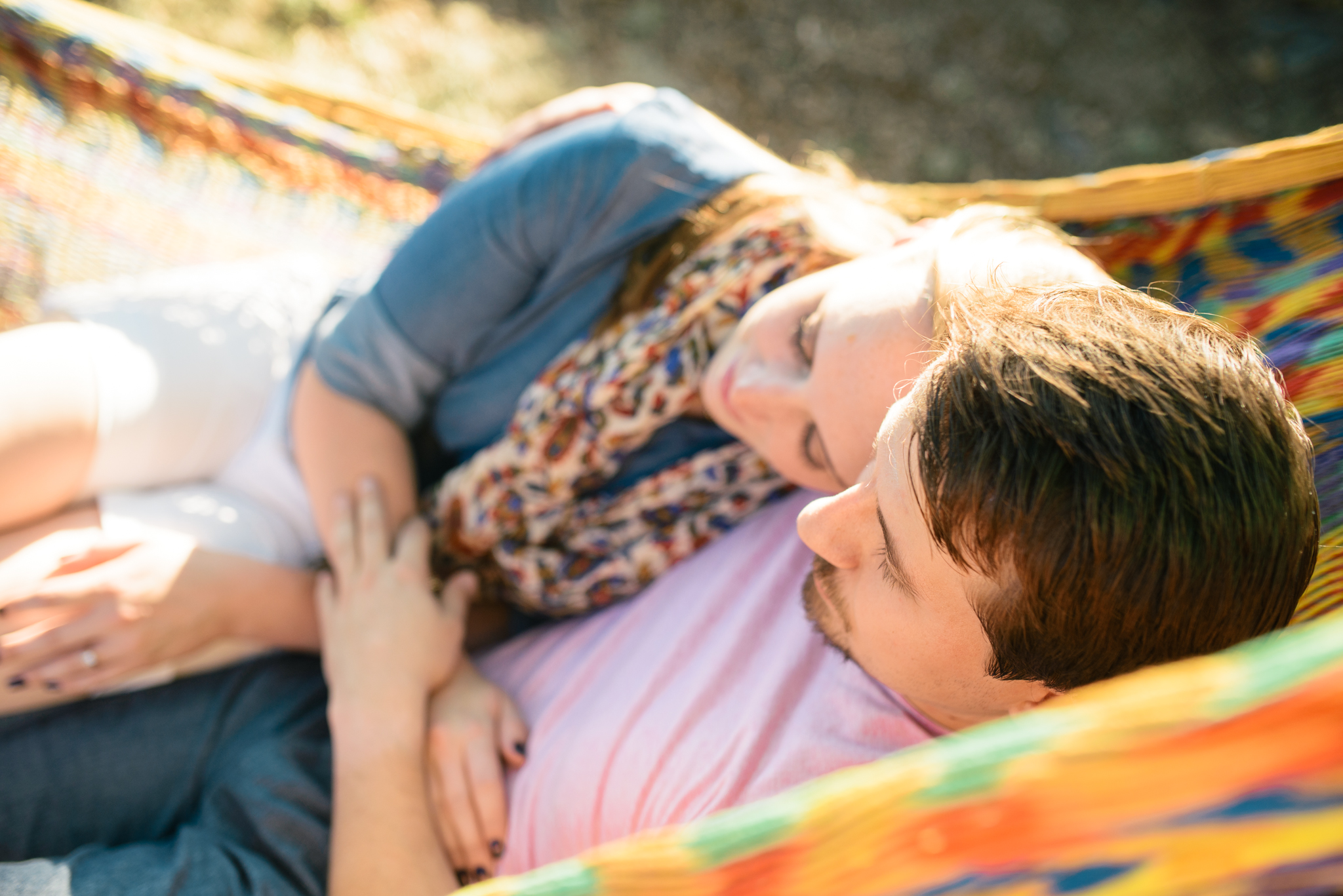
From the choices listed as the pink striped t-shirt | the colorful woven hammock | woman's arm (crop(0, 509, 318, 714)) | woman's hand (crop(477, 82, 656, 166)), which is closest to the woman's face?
the pink striped t-shirt

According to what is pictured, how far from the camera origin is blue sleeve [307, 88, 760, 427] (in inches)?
39.8

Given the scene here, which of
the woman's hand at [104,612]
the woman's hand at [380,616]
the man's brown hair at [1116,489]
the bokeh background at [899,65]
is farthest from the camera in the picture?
the bokeh background at [899,65]

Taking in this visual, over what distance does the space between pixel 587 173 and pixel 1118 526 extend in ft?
2.39

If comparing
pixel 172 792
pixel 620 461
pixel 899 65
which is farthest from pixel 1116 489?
pixel 899 65

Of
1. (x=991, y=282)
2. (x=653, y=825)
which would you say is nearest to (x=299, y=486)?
Answer: (x=653, y=825)

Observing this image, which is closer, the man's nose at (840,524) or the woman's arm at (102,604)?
the man's nose at (840,524)

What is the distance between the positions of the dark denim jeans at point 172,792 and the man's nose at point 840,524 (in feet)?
2.31

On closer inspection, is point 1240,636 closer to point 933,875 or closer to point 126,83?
point 933,875

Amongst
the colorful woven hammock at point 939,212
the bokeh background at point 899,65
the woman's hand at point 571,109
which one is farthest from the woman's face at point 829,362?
the bokeh background at point 899,65

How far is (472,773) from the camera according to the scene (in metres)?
0.99

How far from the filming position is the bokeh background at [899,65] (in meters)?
2.36

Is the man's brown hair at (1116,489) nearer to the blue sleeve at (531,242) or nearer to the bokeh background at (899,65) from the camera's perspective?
the blue sleeve at (531,242)

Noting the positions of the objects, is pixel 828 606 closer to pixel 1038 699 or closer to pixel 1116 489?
pixel 1038 699

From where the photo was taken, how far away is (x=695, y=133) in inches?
40.4
